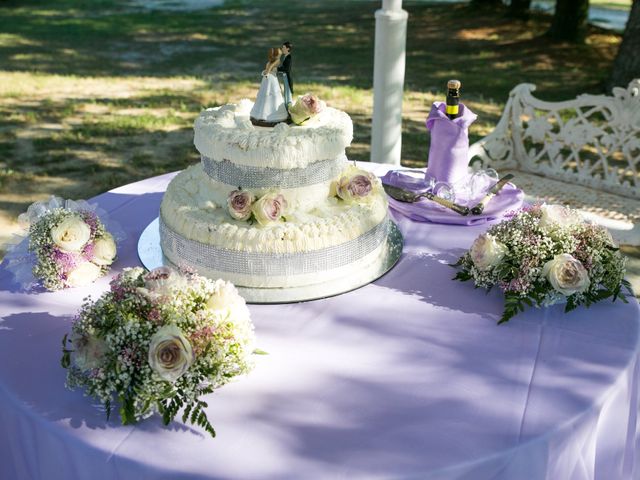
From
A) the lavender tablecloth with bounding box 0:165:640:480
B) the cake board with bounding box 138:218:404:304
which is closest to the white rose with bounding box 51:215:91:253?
the lavender tablecloth with bounding box 0:165:640:480

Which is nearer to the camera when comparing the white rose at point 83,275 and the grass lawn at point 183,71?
the white rose at point 83,275

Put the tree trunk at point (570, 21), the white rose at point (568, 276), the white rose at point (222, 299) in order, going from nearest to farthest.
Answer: the white rose at point (222, 299)
the white rose at point (568, 276)
the tree trunk at point (570, 21)

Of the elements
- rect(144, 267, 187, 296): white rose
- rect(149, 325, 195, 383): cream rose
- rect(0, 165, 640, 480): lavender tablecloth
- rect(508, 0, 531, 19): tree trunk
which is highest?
rect(144, 267, 187, 296): white rose

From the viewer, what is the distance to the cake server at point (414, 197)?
431 centimetres

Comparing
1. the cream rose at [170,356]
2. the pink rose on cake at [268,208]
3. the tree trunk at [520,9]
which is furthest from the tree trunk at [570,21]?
the cream rose at [170,356]

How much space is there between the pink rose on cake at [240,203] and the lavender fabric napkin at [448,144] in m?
1.54

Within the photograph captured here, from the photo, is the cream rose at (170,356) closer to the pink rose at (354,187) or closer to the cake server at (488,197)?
the pink rose at (354,187)

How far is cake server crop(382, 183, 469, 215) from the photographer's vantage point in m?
4.31

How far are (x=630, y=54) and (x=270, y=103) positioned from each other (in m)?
8.37

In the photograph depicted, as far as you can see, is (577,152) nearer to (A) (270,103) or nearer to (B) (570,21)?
(A) (270,103)

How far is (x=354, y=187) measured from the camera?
3555 millimetres

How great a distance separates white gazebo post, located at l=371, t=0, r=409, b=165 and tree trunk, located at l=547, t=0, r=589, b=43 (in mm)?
9035

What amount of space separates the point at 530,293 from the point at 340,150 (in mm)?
1070

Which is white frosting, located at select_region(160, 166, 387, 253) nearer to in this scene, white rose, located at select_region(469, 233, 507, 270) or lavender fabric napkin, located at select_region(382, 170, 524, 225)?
white rose, located at select_region(469, 233, 507, 270)
